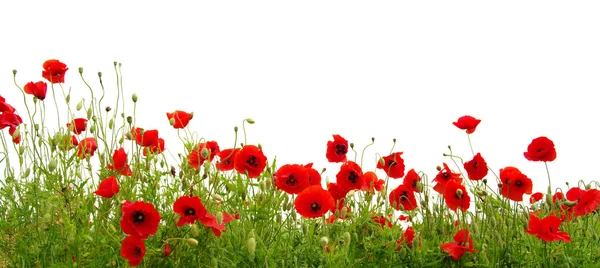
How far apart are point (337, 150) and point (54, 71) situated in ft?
5.19

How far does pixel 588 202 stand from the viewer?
332cm

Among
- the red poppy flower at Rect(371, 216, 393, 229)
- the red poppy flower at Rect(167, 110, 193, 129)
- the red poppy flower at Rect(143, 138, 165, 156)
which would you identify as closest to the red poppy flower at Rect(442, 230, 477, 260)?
the red poppy flower at Rect(371, 216, 393, 229)

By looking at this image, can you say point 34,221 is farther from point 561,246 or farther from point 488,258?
point 561,246

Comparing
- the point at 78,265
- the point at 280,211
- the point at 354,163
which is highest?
the point at 354,163

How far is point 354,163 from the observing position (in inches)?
134

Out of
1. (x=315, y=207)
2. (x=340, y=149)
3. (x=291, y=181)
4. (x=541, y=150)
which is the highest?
(x=340, y=149)

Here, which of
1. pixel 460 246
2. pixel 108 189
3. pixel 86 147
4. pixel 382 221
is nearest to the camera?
pixel 108 189

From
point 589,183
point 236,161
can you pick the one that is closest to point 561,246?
point 589,183

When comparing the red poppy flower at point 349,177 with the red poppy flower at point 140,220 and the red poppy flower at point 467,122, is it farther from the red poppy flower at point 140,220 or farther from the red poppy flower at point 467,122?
the red poppy flower at point 140,220

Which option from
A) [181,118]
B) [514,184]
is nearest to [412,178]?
[514,184]

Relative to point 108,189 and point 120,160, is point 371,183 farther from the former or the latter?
point 108,189

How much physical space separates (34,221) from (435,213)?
2.02 meters

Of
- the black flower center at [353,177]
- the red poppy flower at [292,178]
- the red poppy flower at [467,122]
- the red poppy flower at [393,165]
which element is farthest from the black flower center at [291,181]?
the red poppy flower at [467,122]

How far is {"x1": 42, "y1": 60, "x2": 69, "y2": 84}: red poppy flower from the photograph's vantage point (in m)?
3.62
